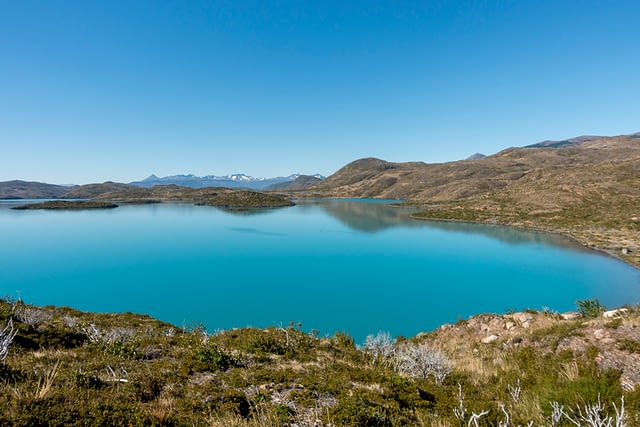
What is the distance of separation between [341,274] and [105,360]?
38.3 meters

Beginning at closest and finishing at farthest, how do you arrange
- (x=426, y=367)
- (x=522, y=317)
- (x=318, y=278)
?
(x=426, y=367)
(x=522, y=317)
(x=318, y=278)

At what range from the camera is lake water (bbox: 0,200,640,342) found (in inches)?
1261

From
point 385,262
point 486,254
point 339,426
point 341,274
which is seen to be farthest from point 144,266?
point 486,254

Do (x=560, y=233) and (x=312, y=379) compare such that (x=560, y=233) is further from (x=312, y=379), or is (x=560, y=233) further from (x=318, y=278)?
(x=312, y=379)

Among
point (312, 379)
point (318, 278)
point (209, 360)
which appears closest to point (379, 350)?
point (312, 379)

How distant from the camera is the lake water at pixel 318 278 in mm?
32031

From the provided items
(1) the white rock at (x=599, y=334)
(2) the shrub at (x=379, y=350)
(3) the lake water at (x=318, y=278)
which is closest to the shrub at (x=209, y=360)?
(2) the shrub at (x=379, y=350)

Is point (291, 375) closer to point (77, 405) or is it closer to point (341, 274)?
point (77, 405)

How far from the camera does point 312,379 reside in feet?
27.8

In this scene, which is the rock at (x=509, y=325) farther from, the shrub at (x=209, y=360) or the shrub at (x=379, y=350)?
the shrub at (x=209, y=360)

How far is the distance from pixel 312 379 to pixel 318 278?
116 ft

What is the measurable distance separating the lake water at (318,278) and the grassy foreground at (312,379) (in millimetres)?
16434

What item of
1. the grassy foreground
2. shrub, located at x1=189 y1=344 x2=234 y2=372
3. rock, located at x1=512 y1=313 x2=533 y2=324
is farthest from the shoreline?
shrub, located at x1=189 y1=344 x2=234 y2=372

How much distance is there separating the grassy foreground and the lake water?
647 inches
